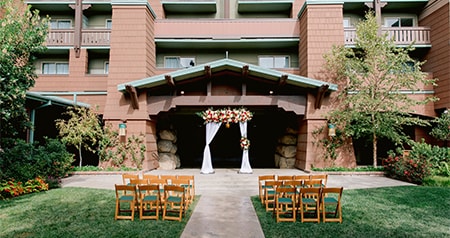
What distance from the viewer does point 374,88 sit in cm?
1238

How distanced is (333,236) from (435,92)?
13.8 metres

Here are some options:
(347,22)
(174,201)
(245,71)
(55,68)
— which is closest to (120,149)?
(245,71)

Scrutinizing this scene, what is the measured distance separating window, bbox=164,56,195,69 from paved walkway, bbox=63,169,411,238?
24.0ft

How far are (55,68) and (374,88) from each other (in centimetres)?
1735

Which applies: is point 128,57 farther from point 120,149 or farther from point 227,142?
point 227,142

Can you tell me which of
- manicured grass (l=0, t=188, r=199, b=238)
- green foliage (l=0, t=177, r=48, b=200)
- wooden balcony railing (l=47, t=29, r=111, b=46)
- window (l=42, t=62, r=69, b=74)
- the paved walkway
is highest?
wooden balcony railing (l=47, t=29, r=111, b=46)

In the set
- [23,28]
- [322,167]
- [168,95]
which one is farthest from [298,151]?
[23,28]

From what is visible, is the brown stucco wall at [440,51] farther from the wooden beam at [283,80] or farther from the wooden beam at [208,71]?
the wooden beam at [208,71]

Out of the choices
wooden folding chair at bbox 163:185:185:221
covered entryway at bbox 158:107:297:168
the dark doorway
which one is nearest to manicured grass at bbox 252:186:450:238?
wooden folding chair at bbox 163:185:185:221

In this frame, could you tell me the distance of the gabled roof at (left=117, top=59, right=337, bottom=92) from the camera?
12.3 meters

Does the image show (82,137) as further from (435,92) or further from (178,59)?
(435,92)

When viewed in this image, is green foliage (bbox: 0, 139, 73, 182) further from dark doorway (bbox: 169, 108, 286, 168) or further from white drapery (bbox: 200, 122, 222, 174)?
dark doorway (bbox: 169, 108, 286, 168)

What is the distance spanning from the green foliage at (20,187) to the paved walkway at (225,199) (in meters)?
1.16

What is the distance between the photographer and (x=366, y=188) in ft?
29.5
